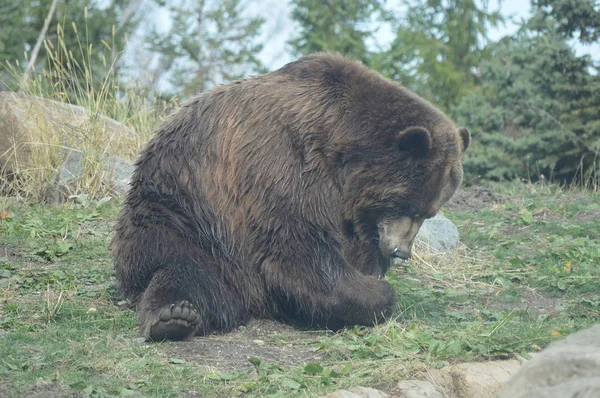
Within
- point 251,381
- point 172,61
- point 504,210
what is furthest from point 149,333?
point 172,61

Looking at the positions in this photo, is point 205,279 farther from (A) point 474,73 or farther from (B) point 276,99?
(A) point 474,73

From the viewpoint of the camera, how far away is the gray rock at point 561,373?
8.73ft

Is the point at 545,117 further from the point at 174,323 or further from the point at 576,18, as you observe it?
the point at 174,323

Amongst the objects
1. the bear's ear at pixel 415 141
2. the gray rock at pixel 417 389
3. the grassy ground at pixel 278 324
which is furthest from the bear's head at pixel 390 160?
the gray rock at pixel 417 389

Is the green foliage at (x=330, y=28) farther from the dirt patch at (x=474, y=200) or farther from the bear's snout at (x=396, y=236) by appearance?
the bear's snout at (x=396, y=236)

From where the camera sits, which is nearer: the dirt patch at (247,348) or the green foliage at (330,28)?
the dirt patch at (247,348)

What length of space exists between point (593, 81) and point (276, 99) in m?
7.69

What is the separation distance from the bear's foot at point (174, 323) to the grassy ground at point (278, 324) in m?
0.08

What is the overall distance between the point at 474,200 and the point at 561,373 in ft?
22.6

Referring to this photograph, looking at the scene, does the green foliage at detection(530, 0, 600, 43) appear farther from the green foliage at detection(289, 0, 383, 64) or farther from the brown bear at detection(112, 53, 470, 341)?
the green foliage at detection(289, 0, 383, 64)

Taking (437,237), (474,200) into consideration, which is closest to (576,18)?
(474,200)

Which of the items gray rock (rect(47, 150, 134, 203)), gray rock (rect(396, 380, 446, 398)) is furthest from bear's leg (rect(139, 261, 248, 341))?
gray rock (rect(47, 150, 134, 203))

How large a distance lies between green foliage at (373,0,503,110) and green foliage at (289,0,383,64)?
97 centimetres

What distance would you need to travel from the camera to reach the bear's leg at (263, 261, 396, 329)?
5199mm
